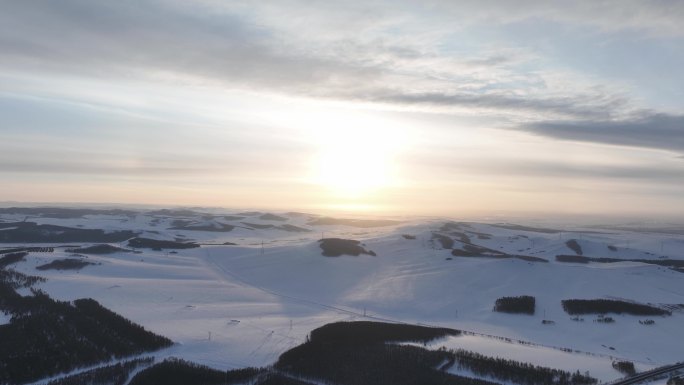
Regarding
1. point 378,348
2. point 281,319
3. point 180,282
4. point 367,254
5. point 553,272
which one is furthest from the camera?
point 367,254

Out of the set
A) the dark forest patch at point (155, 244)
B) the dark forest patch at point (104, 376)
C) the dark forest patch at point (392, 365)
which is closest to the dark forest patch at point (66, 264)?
the dark forest patch at point (155, 244)

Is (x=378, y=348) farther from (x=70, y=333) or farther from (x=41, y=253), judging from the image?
(x=41, y=253)

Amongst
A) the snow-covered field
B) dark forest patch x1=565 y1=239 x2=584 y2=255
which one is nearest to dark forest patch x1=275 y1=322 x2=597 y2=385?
the snow-covered field

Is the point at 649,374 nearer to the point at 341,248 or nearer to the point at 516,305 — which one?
the point at 516,305

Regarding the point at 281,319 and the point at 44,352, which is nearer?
the point at 44,352

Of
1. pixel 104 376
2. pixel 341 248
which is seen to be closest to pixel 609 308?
pixel 341 248

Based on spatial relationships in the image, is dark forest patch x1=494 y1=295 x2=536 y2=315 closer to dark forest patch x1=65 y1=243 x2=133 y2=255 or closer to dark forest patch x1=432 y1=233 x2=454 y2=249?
dark forest patch x1=432 y1=233 x2=454 y2=249

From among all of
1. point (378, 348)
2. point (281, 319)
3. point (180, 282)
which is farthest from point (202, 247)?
point (378, 348)

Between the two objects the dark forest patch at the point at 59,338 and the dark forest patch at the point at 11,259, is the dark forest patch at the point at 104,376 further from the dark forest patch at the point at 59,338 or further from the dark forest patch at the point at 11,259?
the dark forest patch at the point at 11,259
